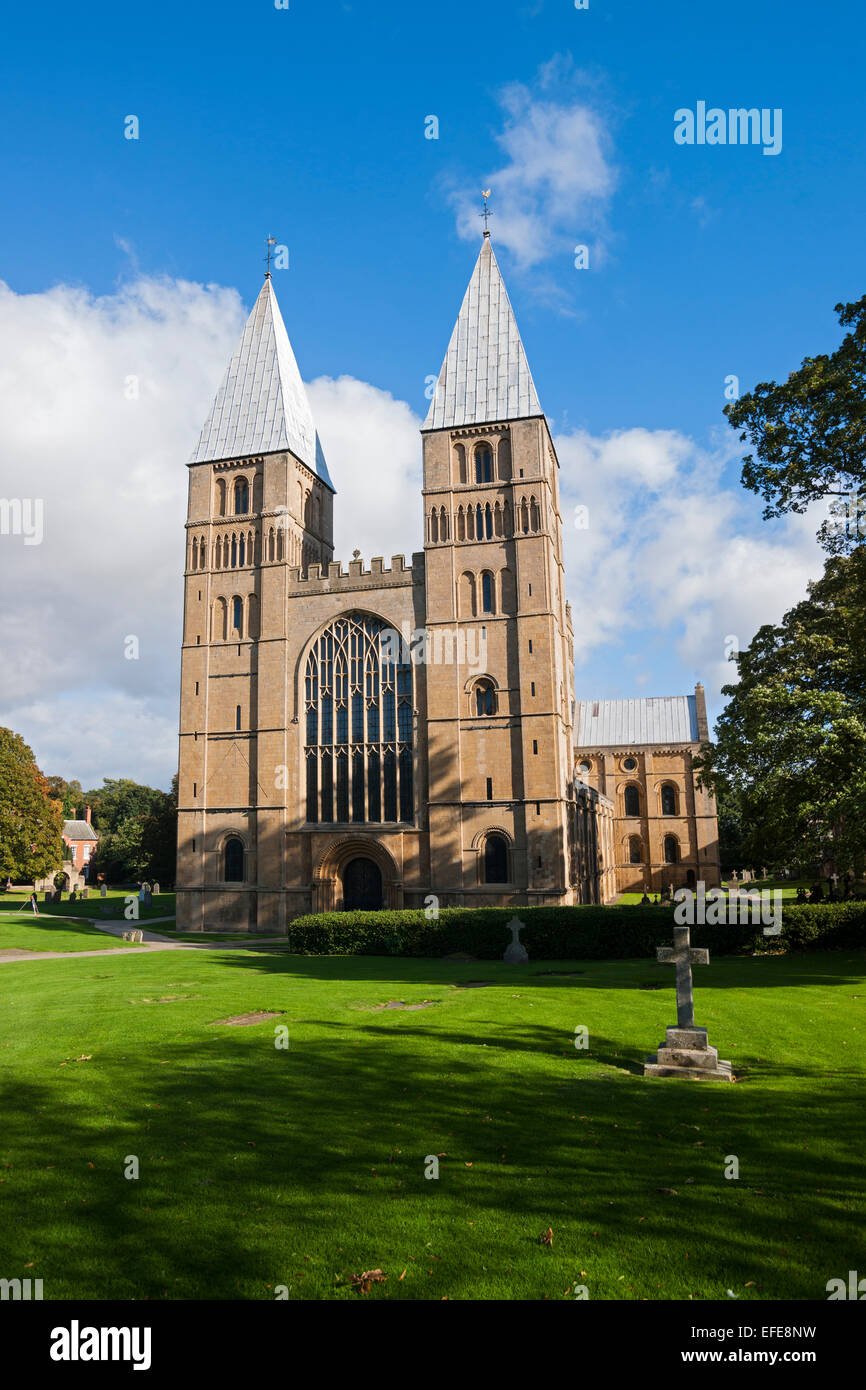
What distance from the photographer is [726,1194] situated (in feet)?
23.3

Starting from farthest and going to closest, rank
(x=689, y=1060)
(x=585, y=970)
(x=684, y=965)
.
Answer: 1. (x=585, y=970)
2. (x=684, y=965)
3. (x=689, y=1060)

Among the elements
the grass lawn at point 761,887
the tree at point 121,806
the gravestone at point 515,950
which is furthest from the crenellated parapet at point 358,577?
the tree at point 121,806

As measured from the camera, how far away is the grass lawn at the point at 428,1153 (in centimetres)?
594

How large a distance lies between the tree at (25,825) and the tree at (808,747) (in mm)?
38153

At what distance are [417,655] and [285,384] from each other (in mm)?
17134

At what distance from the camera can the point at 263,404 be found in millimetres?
43906

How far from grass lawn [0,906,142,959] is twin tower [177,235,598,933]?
15.3 ft

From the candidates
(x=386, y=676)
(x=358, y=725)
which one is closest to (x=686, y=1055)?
(x=358, y=725)

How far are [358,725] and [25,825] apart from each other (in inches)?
859

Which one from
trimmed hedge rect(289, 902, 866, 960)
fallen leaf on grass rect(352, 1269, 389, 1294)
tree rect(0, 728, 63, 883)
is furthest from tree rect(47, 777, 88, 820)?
fallen leaf on grass rect(352, 1269, 389, 1294)

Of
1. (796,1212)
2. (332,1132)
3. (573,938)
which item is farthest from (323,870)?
(796,1212)

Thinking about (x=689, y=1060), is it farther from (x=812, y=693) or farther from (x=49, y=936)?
(x=49, y=936)

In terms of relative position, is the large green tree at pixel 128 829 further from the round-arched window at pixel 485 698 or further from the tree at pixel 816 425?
the tree at pixel 816 425
